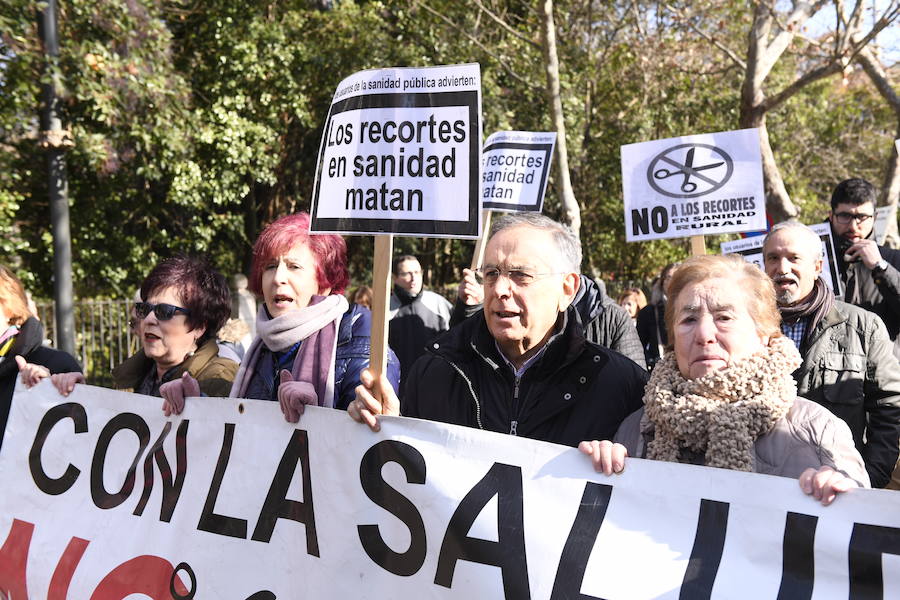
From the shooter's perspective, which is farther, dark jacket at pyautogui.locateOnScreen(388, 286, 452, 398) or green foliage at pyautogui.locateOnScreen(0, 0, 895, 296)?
green foliage at pyautogui.locateOnScreen(0, 0, 895, 296)

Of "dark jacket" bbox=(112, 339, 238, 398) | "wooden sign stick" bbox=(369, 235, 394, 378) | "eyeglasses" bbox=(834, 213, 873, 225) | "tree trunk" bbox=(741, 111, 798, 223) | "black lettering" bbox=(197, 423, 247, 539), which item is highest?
"tree trunk" bbox=(741, 111, 798, 223)

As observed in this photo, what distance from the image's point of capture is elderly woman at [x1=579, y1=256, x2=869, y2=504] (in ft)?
7.34

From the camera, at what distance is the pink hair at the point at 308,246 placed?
10.6 ft

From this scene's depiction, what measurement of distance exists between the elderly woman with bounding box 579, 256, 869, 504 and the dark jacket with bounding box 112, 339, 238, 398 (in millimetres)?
1578

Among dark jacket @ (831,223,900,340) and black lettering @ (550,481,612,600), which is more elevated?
dark jacket @ (831,223,900,340)

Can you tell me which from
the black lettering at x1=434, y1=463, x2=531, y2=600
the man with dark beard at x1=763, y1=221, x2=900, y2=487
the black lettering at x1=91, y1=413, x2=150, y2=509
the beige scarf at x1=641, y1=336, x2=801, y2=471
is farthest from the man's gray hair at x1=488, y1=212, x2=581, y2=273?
the black lettering at x1=91, y1=413, x2=150, y2=509

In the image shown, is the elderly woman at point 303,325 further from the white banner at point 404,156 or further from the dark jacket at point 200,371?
the white banner at point 404,156

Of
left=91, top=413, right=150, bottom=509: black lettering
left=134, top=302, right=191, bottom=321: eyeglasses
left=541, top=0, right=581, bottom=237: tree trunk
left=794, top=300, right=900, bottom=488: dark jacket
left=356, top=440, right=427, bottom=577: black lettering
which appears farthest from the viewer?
left=541, top=0, right=581, bottom=237: tree trunk

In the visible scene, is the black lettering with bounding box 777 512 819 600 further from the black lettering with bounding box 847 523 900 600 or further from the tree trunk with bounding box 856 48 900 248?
the tree trunk with bounding box 856 48 900 248

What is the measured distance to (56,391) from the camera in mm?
3523

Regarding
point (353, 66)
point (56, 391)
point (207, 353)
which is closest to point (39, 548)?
point (56, 391)

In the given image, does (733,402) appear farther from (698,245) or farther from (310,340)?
(698,245)

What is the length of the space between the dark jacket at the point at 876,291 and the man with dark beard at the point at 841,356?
1.20 meters

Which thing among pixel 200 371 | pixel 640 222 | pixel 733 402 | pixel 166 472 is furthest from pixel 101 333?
pixel 733 402
